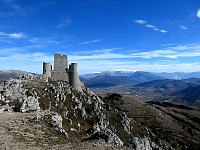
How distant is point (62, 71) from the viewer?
15825cm

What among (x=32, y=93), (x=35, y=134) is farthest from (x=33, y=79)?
(x=35, y=134)

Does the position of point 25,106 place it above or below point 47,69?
below

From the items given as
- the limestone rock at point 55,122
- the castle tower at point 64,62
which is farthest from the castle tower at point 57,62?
the limestone rock at point 55,122

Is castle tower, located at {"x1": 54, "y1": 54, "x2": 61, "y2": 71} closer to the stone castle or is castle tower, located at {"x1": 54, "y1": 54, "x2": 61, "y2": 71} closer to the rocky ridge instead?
the stone castle

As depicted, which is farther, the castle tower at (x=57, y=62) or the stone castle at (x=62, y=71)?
the stone castle at (x=62, y=71)

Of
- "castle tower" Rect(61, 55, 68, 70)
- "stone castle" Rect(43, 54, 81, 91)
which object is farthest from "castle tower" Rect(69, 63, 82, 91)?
"castle tower" Rect(61, 55, 68, 70)

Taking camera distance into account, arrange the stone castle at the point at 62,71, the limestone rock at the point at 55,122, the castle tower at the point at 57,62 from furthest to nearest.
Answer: the stone castle at the point at 62,71 < the castle tower at the point at 57,62 < the limestone rock at the point at 55,122

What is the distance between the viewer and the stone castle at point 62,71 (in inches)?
6112

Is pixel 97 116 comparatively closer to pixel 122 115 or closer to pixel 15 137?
pixel 122 115

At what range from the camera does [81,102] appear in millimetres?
151000

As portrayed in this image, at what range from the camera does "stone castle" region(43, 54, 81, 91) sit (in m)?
155

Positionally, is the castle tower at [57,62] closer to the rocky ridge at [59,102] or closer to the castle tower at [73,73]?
the castle tower at [73,73]

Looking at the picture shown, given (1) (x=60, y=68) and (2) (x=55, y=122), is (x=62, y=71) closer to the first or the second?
(1) (x=60, y=68)

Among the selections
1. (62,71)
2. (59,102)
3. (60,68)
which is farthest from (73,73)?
(59,102)
